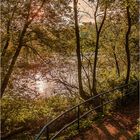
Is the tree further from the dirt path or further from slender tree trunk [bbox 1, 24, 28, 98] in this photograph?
the dirt path

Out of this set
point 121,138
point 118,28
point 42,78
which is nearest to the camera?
point 121,138

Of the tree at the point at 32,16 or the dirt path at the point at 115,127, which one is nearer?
the dirt path at the point at 115,127

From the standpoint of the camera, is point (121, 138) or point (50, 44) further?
point (50, 44)

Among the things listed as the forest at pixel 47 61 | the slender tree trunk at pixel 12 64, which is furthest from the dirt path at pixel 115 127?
the slender tree trunk at pixel 12 64

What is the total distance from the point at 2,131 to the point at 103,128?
867 centimetres

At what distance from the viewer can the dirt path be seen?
1230cm

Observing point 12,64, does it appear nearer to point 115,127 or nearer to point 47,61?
point 47,61

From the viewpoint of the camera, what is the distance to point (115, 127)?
13.5m

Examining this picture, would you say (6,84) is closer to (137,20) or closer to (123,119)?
(123,119)

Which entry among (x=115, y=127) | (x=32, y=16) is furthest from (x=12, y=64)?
(x=115, y=127)

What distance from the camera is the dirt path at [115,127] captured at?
12297 millimetres

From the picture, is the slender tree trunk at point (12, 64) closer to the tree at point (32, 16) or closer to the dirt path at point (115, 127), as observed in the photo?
the tree at point (32, 16)

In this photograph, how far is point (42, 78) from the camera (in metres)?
21.0

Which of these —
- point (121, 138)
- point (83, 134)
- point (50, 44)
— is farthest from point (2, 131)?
point (121, 138)
